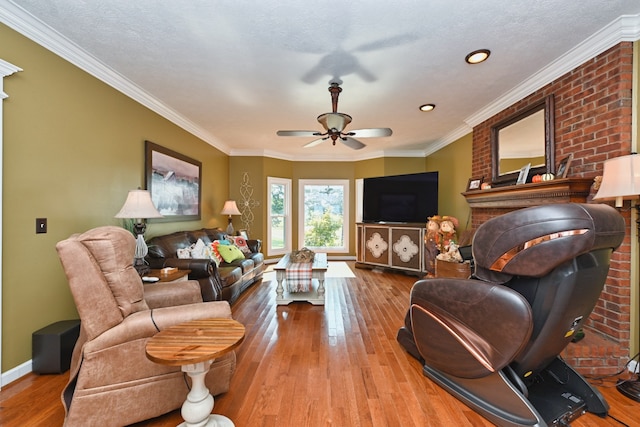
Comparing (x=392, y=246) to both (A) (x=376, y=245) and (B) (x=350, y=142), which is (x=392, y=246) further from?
(B) (x=350, y=142)

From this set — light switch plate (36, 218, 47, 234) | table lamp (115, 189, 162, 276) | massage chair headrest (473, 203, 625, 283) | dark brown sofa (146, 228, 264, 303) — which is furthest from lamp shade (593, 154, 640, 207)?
light switch plate (36, 218, 47, 234)

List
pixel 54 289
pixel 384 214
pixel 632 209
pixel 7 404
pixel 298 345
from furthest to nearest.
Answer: pixel 384 214 < pixel 298 345 < pixel 54 289 < pixel 632 209 < pixel 7 404

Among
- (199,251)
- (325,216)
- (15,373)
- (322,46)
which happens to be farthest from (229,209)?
(322,46)

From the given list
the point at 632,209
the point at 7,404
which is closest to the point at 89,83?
the point at 7,404

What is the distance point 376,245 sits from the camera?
5516 millimetres

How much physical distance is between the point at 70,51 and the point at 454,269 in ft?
14.7

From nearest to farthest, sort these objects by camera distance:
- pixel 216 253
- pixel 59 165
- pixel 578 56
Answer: pixel 59 165 < pixel 578 56 < pixel 216 253

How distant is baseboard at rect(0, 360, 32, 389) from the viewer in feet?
6.07

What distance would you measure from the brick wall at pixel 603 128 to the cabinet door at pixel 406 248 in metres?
2.64

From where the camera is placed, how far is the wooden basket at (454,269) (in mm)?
3314

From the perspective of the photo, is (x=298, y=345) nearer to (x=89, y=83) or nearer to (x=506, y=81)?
(x=89, y=83)

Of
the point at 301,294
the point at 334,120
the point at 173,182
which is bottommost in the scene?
the point at 301,294

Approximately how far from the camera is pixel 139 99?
10.4 ft

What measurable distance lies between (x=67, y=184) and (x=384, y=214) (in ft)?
15.7
